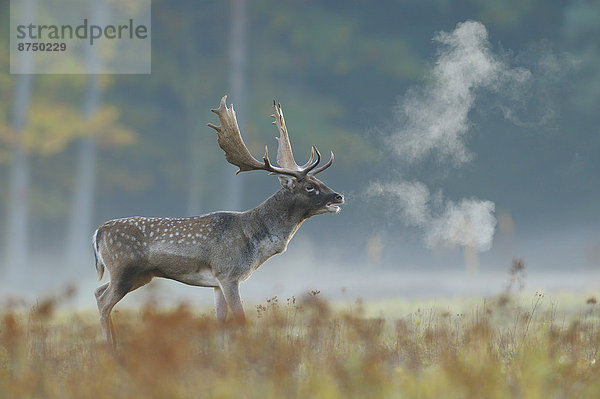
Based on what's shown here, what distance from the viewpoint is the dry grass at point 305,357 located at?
17.1ft

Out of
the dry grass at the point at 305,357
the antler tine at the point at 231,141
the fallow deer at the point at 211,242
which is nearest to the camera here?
the dry grass at the point at 305,357

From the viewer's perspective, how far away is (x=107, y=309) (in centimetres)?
911

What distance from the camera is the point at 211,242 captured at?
29.2 feet

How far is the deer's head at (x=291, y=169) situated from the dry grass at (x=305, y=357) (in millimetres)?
1213

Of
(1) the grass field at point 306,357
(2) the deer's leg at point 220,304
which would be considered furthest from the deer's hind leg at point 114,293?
(2) the deer's leg at point 220,304

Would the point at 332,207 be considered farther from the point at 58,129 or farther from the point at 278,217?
the point at 58,129

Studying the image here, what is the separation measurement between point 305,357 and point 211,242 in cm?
246

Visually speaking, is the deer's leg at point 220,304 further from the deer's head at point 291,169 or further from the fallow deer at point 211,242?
the deer's head at point 291,169

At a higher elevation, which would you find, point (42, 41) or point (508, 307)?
point (42, 41)

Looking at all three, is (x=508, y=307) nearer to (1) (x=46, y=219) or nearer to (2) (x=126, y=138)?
(2) (x=126, y=138)

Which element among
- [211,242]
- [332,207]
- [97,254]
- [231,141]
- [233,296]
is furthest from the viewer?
[231,141]

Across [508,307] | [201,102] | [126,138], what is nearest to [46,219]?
[126,138]

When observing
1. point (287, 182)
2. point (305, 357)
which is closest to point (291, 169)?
point (287, 182)

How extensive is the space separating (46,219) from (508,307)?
18650 mm
